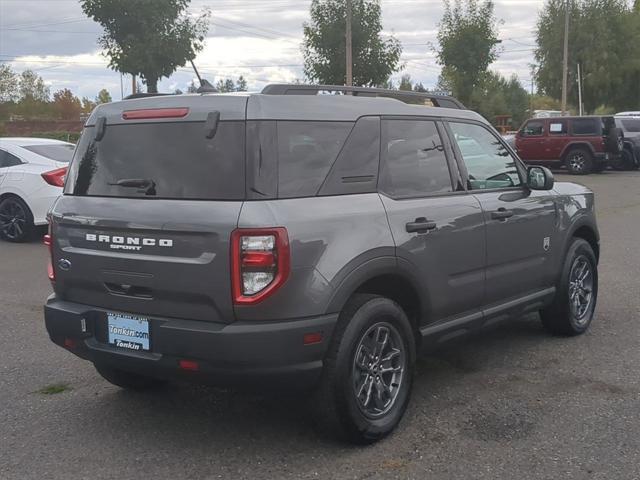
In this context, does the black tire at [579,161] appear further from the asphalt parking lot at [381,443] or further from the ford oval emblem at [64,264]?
the ford oval emblem at [64,264]

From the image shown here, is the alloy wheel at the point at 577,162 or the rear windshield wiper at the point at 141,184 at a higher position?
the rear windshield wiper at the point at 141,184

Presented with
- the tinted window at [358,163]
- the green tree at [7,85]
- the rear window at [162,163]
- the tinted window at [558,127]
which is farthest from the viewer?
the green tree at [7,85]

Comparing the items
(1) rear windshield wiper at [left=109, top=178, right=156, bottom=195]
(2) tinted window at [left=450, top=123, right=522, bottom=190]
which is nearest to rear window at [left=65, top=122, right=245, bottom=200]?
(1) rear windshield wiper at [left=109, top=178, right=156, bottom=195]

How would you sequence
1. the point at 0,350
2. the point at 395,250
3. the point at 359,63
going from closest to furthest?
the point at 395,250 < the point at 0,350 < the point at 359,63

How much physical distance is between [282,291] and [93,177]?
1357 millimetres

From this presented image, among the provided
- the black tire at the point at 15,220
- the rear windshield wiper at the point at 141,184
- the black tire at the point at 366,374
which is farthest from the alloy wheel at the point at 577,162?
the rear windshield wiper at the point at 141,184

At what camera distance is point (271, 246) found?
3463 mm

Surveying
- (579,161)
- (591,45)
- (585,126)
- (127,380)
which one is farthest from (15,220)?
(591,45)

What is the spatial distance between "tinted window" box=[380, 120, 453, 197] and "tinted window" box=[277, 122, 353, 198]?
0.38 meters

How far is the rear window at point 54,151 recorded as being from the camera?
36.6 feet

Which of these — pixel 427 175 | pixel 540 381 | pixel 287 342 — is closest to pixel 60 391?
pixel 287 342

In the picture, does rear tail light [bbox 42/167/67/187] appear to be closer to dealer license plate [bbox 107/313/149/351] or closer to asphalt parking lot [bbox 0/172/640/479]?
asphalt parking lot [bbox 0/172/640/479]

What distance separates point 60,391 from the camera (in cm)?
480

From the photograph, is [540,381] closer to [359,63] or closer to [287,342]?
[287,342]
